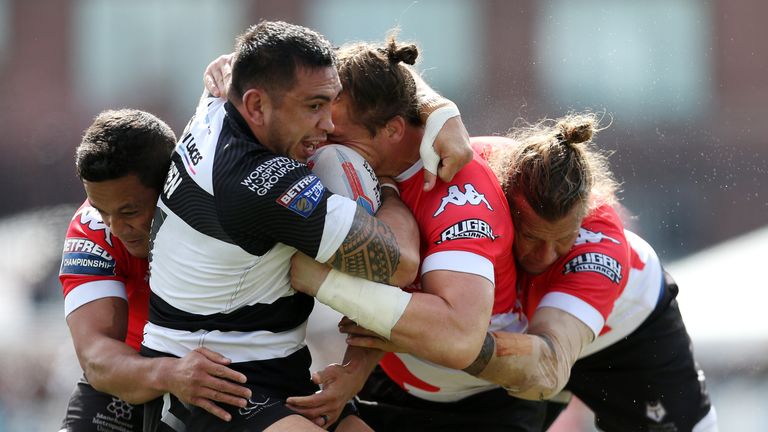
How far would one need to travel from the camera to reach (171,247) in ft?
13.5

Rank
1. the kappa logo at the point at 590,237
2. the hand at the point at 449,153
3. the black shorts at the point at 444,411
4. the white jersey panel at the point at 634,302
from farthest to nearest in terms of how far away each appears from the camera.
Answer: the white jersey panel at the point at 634,302, the black shorts at the point at 444,411, the kappa logo at the point at 590,237, the hand at the point at 449,153

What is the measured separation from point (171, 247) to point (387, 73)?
1188mm

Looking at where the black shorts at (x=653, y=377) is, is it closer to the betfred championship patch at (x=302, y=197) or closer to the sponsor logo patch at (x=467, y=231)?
the sponsor logo patch at (x=467, y=231)

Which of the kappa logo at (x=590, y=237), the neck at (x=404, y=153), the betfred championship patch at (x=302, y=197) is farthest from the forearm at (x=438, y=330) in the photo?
the kappa logo at (x=590, y=237)

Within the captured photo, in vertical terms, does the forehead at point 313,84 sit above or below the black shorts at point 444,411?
above

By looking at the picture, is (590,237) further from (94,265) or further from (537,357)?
(94,265)

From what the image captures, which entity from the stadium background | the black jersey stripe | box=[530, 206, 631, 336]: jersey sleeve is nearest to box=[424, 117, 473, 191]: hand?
the black jersey stripe

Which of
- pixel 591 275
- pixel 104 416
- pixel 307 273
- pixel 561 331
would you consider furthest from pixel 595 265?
pixel 104 416

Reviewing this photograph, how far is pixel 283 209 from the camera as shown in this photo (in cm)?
386

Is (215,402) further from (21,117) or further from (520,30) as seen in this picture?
(21,117)

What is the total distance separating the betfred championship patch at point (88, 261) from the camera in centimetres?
472

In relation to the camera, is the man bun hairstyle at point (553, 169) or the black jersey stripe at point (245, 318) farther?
the man bun hairstyle at point (553, 169)

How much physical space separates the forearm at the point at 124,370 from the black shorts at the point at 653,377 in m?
2.63

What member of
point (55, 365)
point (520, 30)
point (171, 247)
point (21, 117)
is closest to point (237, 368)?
point (171, 247)
